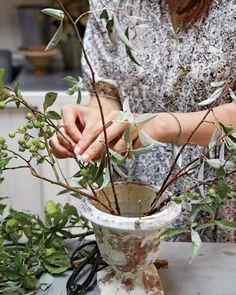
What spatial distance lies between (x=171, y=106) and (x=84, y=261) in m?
0.39

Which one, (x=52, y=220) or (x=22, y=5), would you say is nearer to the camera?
(x=52, y=220)

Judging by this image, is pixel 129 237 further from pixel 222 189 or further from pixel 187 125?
pixel 187 125

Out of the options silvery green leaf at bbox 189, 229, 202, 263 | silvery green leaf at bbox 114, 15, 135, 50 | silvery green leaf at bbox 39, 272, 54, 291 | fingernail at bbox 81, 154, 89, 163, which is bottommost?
silvery green leaf at bbox 39, 272, 54, 291

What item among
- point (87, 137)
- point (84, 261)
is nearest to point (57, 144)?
point (87, 137)

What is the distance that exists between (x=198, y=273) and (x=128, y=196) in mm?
181

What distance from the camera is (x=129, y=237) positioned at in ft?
2.12

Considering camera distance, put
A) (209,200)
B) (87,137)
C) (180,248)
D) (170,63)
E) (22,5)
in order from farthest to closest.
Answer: (22,5), (170,63), (180,248), (87,137), (209,200)

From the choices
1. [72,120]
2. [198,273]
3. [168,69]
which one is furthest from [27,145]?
[168,69]

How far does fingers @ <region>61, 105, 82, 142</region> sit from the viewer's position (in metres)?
0.82

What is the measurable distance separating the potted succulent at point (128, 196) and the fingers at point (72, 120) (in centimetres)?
11

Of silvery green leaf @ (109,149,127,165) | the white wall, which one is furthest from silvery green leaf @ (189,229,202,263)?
the white wall

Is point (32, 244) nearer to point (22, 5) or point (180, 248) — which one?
point (180, 248)

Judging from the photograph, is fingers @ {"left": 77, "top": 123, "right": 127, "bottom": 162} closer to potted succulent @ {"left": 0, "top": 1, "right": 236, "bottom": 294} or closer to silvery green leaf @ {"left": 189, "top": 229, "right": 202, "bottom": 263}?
potted succulent @ {"left": 0, "top": 1, "right": 236, "bottom": 294}

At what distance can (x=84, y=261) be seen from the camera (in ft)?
2.57
